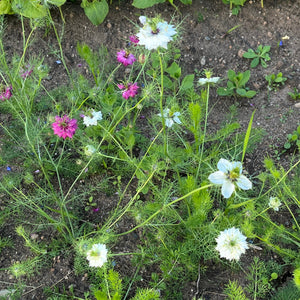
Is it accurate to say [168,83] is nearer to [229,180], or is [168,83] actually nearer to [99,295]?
[229,180]

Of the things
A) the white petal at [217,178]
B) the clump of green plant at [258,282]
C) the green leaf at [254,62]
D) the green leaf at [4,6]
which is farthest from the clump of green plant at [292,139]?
the green leaf at [4,6]

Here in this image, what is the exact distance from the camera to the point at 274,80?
2217 millimetres

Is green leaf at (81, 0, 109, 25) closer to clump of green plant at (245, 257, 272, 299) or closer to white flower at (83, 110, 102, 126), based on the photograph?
white flower at (83, 110, 102, 126)

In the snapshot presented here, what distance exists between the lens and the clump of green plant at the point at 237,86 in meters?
2.13

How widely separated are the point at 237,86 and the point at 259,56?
0.31 m

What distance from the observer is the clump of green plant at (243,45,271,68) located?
7.55 ft

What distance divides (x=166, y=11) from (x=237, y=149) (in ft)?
4.22

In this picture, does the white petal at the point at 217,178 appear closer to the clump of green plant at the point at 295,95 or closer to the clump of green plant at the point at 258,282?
the clump of green plant at the point at 258,282

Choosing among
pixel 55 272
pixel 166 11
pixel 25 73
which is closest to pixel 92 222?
pixel 55 272

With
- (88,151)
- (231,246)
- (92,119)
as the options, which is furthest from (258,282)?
(92,119)

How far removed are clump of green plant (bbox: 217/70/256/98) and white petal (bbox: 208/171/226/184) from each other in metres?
1.10

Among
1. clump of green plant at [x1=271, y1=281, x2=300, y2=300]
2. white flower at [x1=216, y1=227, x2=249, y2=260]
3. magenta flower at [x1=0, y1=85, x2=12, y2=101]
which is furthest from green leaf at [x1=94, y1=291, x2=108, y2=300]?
magenta flower at [x1=0, y1=85, x2=12, y2=101]

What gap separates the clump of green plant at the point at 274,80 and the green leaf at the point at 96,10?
42.5 inches

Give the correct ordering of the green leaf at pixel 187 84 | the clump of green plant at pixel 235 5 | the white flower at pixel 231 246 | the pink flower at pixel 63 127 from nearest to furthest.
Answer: the white flower at pixel 231 246, the pink flower at pixel 63 127, the green leaf at pixel 187 84, the clump of green plant at pixel 235 5
